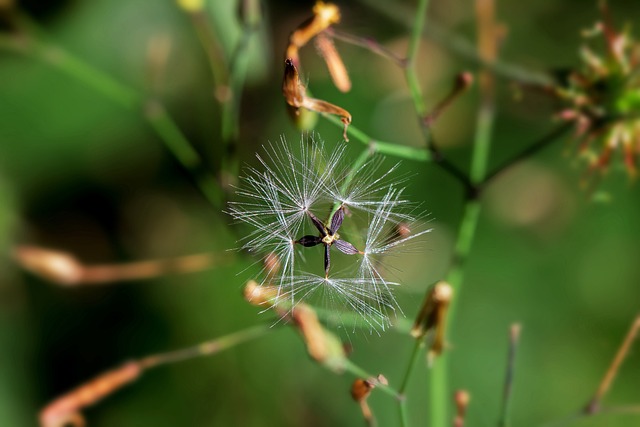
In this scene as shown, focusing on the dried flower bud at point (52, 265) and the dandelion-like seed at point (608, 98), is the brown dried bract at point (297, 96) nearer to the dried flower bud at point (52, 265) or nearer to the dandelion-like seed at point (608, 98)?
→ the dandelion-like seed at point (608, 98)

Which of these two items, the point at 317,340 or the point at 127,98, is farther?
Result: the point at 127,98

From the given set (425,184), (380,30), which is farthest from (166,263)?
(380,30)

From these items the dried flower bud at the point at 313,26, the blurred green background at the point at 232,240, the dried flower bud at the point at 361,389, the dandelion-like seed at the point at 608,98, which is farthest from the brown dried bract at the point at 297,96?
the blurred green background at the point at 232,240

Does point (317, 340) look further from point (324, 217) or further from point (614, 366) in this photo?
point (614, 366)

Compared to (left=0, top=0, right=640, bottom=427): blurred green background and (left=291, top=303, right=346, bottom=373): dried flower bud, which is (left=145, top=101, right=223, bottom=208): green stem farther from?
(left=291, top=303, right=346, bottom=373): dried flower bud

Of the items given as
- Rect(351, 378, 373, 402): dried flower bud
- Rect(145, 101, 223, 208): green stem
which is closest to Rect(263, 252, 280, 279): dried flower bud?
Rect(351, 378, 373, 402): dried flower bud

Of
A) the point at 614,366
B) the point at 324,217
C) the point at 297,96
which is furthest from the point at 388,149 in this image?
the point at 614,366

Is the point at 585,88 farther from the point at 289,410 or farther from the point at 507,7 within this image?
→ the point at 289,410
